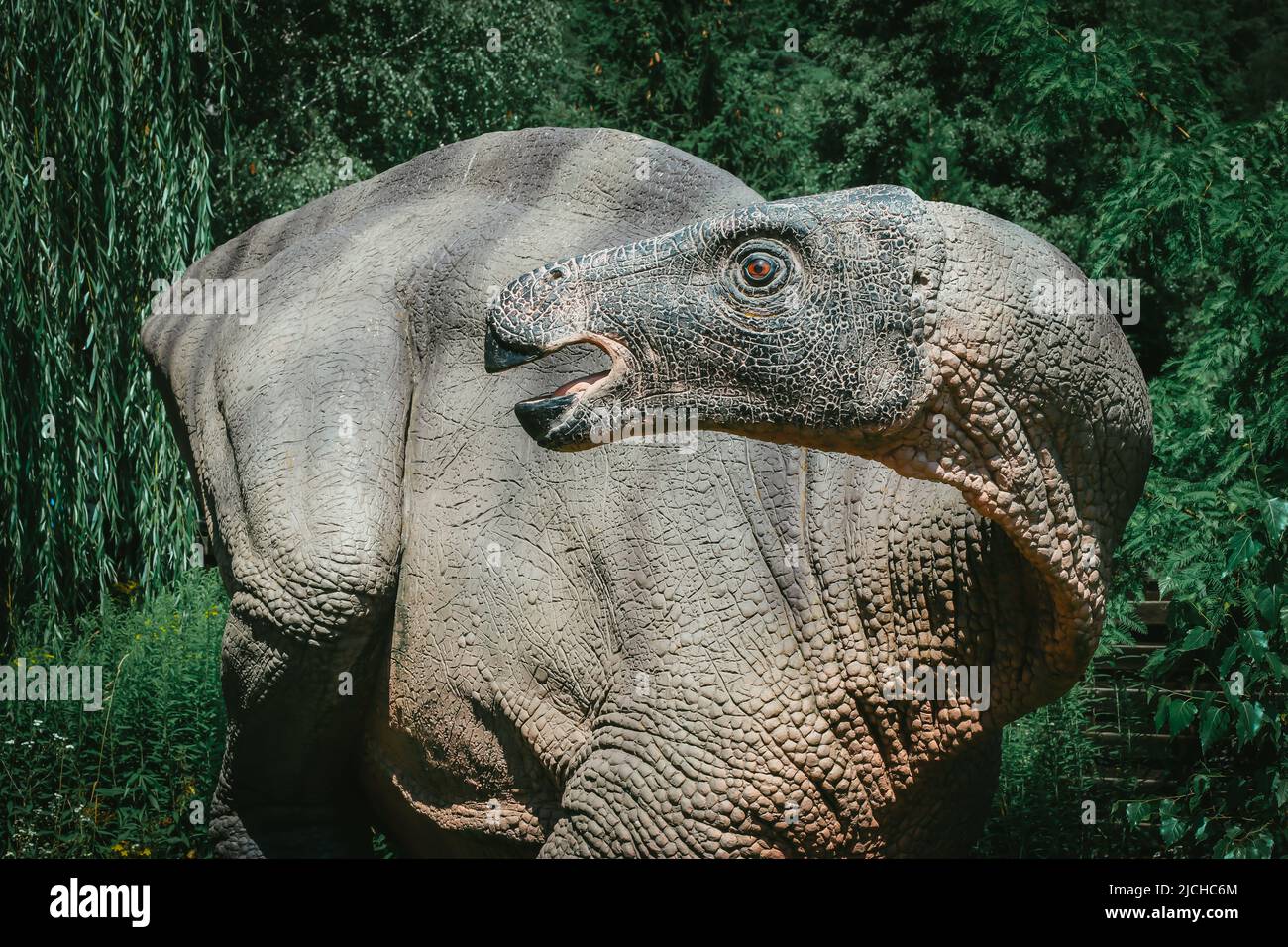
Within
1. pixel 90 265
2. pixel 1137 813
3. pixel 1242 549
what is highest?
pixel 90 265

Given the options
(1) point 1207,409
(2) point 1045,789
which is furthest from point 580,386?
(2) point 1045,789

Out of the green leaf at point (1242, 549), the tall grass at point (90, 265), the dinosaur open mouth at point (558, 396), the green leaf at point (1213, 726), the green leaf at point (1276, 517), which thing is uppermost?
the tall grass at point (90, 265)

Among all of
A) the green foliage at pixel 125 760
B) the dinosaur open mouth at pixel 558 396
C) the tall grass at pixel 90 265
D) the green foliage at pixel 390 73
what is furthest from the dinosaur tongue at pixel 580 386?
the green foliage at pixel 390 73

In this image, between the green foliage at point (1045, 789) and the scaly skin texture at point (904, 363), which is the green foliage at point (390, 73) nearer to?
the green foliage at point (1045, 789)

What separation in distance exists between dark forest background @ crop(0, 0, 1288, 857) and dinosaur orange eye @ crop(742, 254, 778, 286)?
2264mm

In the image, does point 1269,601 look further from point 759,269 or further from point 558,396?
point 558,396

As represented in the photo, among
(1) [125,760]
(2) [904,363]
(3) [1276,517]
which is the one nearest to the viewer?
(2) [904,363]

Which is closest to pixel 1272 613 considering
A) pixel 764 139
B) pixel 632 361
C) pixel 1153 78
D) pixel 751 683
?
pixel 751 683

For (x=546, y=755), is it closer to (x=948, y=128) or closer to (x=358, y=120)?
(x=948, y=128)

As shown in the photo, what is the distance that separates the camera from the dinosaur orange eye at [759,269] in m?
2.32

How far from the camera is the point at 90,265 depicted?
7.77 meters

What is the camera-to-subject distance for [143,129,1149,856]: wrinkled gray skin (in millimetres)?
2303

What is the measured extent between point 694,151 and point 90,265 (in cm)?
471

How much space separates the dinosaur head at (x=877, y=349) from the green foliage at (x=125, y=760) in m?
3.69
